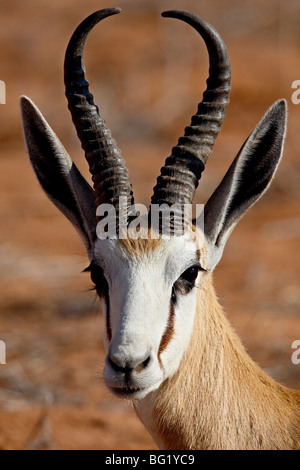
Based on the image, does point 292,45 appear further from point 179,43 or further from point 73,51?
point 73,51

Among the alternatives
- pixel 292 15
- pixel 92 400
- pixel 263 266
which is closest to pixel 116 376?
pixel 92 400

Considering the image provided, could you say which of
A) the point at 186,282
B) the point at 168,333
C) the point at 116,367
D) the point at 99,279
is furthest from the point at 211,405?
the point at 99,279

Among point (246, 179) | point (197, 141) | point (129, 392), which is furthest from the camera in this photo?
point (246, 179)

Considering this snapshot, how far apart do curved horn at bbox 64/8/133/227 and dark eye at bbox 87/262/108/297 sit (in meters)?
0.37

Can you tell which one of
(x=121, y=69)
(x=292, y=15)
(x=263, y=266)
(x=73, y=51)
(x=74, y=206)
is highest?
(x=292, y=15)

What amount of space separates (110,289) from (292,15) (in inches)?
677

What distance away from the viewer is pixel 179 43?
60.9 feet

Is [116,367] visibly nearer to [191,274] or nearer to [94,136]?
[191,274]

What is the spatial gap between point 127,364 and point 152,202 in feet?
3.63

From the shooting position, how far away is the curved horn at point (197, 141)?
4426mm

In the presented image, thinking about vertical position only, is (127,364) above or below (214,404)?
above

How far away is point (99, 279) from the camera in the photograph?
440 cm

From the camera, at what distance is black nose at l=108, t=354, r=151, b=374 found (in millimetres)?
3809

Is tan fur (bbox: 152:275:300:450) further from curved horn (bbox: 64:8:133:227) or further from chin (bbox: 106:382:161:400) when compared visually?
curved horn (bbox: 64:8:133:227)
